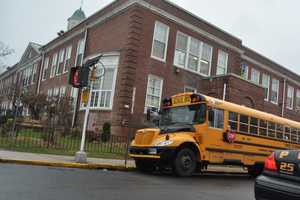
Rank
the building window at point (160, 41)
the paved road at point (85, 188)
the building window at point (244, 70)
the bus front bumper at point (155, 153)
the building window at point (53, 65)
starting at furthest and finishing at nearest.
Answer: the building window at point (53, 65) → the building window at point (244, 70) → the building window at point (160, 41) → the bus front bumper at point (155, 153) → the paved road at point (85, 188)

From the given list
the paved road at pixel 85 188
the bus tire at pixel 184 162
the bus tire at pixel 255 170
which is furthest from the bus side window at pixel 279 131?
the paved road at pixel 85 188

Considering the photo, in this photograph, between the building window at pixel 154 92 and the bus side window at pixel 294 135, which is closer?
the bus side window at pixel 294 135

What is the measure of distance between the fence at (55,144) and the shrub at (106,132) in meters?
0.35

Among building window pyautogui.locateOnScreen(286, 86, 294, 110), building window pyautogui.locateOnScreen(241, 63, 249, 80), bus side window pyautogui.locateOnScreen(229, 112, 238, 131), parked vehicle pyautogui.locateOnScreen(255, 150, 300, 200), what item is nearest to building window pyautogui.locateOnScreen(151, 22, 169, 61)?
building window pyautogui.locateOnScreen(241, 63, 249, 80)

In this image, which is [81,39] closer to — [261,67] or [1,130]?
[1,130]

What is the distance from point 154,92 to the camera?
84.0 ft

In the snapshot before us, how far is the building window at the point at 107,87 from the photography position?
2475 centimetres

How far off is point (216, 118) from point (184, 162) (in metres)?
2.30

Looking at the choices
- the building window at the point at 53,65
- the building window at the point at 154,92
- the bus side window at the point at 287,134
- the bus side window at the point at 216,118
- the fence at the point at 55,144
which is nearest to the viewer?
the bus side window at the point at 216,118

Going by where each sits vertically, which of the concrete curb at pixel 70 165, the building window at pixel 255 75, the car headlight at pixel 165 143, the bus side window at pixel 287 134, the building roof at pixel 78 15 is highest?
the building roof at pixel 78 15

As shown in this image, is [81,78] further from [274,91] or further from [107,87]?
[274,91]

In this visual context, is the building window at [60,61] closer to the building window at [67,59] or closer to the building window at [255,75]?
the building window at [67,59]

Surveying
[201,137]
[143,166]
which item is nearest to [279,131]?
[201,137]

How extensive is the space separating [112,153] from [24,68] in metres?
35.5
